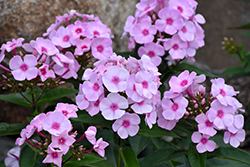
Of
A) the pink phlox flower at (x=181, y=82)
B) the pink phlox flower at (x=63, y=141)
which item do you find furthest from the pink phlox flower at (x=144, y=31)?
the pink phlox flower at (x=63, y=141)

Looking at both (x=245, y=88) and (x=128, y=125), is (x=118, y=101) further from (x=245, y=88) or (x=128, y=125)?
(x=245, y=88)

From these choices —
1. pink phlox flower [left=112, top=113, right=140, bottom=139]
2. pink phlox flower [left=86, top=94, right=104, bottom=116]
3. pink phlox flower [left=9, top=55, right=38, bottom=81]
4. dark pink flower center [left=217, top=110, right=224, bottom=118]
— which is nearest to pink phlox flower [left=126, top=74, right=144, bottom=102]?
pink phlox flower [left=112, top=113, right=140, bottom=139]

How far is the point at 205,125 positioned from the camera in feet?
5.78

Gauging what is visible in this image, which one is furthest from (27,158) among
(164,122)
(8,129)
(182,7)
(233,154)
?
(182,7)

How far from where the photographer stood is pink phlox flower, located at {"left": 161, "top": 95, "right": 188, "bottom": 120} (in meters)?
1.75

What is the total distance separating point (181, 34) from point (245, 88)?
2.43m

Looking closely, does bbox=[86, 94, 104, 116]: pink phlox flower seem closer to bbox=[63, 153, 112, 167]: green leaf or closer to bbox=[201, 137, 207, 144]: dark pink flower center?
bbox=[63, 153, 112, 167]: green leaf

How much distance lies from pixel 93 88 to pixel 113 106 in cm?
14

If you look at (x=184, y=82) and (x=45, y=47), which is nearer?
(x=184, y=82)

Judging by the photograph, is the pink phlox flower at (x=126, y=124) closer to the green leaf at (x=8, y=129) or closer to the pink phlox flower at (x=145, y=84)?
the pink phlox flower at (x=145, y=84)

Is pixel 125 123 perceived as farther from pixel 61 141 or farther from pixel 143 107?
pixel 61 141

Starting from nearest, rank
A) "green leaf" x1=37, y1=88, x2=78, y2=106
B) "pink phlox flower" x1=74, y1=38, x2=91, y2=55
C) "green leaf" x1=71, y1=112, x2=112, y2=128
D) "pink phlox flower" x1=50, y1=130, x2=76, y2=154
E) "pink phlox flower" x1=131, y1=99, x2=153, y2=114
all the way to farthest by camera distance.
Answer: "pink phlox flower" x1=50, y1=130, x2=76, y2=154
"pink phlox flower" x1=131, y1=99, x2=153, y2=114
"green leaf" x1=71, y1=112, x2=112, y2=128
"green leaf" x1=37, y1=88, x2=78, y2=106
"pink phlox flower" x1=74, y1=38, x2=91, y2=55

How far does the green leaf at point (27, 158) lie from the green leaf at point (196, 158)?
35.7 inches

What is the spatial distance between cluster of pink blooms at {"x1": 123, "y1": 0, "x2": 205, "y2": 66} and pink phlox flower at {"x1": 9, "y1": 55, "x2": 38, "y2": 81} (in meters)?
0.75
